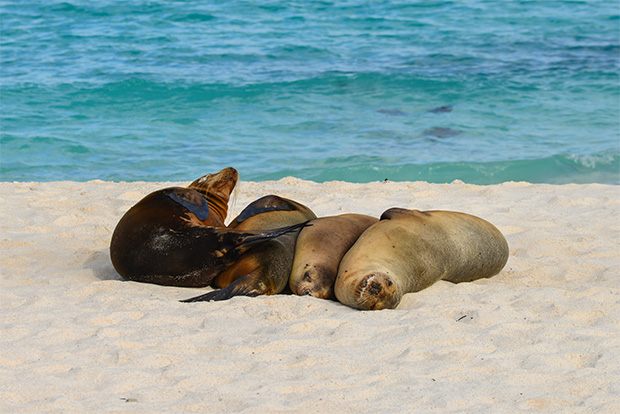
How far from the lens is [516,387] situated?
3.11 m

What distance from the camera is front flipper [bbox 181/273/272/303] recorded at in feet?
14.4

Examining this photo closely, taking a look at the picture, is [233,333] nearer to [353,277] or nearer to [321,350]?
[321,350]

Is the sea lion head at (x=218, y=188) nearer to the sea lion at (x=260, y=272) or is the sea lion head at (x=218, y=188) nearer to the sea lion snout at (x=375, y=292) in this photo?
the sea lion at (x=260, y=272)

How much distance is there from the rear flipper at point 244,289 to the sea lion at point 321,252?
22 cm

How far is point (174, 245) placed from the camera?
15.1ft

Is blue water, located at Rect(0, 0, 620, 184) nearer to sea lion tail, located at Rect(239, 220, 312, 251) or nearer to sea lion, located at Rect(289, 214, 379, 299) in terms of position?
sea lion, located at Rect(289, 214, 379, 299)

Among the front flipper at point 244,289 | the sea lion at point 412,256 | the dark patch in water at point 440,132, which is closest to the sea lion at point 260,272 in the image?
the front flipper at point 244,289

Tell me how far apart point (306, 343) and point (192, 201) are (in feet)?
5.53

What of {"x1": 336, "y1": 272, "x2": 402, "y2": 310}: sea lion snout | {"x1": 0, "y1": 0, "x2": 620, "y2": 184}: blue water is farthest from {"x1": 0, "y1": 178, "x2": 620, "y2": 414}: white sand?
{"x1": 0, "y1": 0, "x2": 620, "y2": 184}: blue water

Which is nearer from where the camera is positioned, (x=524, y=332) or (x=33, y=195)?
(x=524, y=332)

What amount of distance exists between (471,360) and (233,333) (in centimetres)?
121

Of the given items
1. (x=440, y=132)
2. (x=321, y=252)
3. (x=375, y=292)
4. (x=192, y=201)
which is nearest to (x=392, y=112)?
(x=440, y=132)

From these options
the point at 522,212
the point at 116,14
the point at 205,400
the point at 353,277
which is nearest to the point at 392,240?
the point at 353,277

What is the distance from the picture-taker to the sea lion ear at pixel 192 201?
4869 mm
